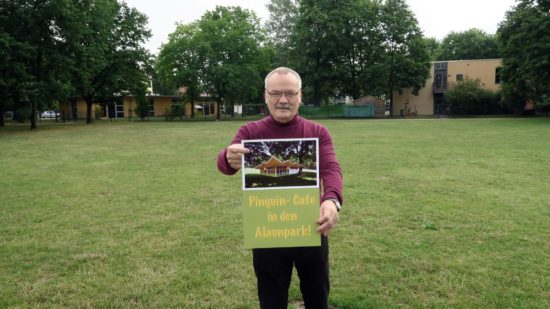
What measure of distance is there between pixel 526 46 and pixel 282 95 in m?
38.3

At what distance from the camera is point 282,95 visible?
246cm

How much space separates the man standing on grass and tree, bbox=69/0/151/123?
111ft

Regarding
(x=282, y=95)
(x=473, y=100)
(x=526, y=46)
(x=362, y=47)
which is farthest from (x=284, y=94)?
(x=362, y=47)

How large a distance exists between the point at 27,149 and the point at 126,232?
46.7ft

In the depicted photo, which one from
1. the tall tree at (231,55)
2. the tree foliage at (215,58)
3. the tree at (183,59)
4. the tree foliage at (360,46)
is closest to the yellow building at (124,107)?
the tree at (183,59)

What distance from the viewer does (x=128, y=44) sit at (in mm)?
44094

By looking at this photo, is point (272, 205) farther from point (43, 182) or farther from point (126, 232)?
point (43, 182)

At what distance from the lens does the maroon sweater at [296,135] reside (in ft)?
8.35

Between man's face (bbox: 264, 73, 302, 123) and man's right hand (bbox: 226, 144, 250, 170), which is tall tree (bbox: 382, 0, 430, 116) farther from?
man's right hand (bbox: 226, 144, 250, 170)

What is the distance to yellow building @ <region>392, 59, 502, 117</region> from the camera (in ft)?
186

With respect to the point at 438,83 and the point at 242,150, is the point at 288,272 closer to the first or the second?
the point at 242,150

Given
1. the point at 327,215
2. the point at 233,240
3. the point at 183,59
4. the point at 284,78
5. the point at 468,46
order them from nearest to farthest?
the point at 327,215
the point at 284,78
the point at 233,240
the point at 183,59
the point at 468,46

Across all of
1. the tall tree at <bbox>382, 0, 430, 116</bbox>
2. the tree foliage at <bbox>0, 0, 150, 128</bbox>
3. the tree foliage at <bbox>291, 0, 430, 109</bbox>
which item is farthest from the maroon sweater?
the tall tree at <bbox>382, 0, 430, 116</bbox>

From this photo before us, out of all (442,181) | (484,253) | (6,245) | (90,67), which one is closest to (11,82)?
(90,67)
